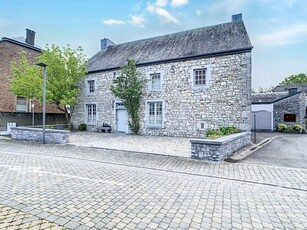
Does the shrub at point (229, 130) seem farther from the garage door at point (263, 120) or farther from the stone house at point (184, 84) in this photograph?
the garage door at point (263, 120)

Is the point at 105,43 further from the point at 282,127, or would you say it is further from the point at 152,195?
the point at 152,195

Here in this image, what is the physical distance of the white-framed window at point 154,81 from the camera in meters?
14.9

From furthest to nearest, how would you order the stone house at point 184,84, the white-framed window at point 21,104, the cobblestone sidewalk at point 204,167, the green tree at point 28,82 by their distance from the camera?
the white-framed window at point 21,104, the green tree at point 28,82, the stone house at point 184,84, the cobblestone sidewalk at point 204,167

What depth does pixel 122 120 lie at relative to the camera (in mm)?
16281

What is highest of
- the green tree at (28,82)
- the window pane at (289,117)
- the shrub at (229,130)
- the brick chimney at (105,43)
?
the brick chimney at (105,43)

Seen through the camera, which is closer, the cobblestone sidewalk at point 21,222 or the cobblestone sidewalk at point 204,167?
the cobblestone sidewalk at point 21,222

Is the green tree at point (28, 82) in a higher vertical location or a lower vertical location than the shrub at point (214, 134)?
higher

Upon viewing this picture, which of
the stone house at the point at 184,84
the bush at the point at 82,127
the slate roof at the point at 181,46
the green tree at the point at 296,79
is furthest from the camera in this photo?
the green tree at the point at 296,79

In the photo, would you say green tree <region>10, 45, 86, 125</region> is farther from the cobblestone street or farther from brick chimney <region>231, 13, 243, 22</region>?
brick chimney <region>231, 13, 243, 22</region>

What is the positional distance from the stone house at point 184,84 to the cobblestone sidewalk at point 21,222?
11314 millimetres

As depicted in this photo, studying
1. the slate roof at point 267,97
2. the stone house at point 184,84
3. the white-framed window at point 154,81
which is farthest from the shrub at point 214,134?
the slate roof at point 267,97

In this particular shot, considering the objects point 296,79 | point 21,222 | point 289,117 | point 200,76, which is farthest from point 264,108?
point 296,79

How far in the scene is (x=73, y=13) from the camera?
1166 cm

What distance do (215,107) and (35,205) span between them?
11206mm
